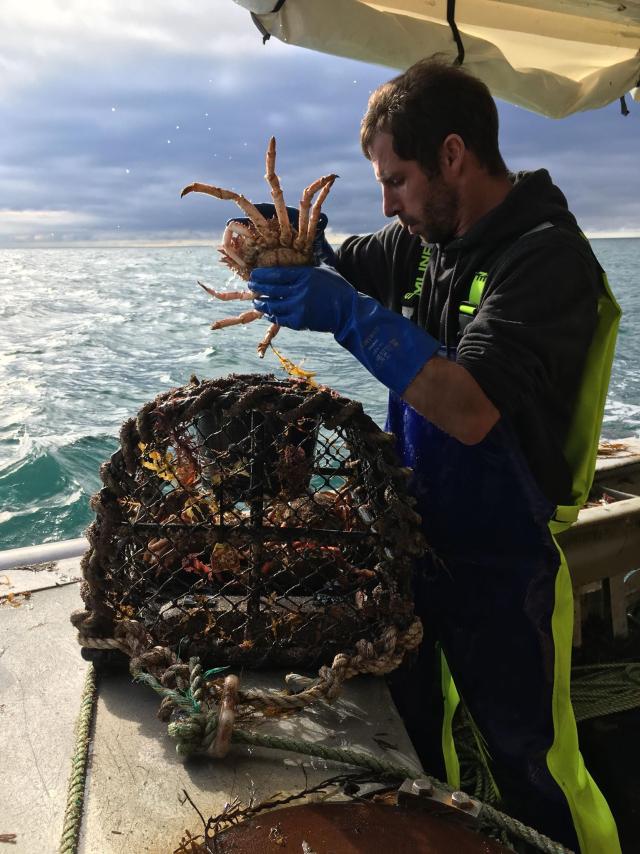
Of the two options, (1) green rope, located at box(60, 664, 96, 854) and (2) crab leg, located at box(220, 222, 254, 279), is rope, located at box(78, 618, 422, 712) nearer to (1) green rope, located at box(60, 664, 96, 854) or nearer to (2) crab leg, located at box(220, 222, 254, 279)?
(1) green rope, located at box(60, 664, 96, 854)

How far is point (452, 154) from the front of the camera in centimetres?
190

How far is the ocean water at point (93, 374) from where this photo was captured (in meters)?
6.84

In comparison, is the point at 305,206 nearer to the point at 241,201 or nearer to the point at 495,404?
the point at 241,201

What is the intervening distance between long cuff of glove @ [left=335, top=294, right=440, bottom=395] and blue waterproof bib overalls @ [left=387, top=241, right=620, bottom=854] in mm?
301

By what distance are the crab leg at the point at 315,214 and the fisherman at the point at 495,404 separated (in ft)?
0.35

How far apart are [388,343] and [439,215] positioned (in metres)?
0.52

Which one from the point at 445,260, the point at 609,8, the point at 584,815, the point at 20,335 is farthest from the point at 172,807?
the point at 20,335

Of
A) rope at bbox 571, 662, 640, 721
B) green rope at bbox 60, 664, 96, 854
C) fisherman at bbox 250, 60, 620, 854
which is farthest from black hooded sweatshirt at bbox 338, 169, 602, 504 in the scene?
green rope at bbox 60, 664, 96, 854

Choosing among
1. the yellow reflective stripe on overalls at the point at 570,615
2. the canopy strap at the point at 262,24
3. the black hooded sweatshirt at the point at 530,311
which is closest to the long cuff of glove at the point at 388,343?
the black hooded sweatshirt at the point at 530,311

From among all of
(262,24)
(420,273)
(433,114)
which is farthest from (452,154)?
(262,24)

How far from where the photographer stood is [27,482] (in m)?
7.02

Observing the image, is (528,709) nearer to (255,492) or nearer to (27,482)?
(255,492)

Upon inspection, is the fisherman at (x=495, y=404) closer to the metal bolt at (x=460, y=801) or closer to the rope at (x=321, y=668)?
the rope at (x=321, y=668)

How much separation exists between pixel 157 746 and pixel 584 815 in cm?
114
